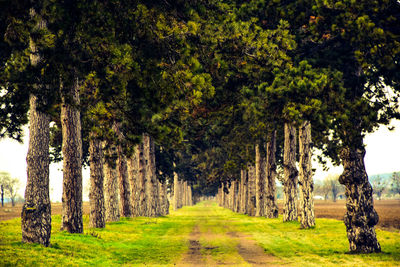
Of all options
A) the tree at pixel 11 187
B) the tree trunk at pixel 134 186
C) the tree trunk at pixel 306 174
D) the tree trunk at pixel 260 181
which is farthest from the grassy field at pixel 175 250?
the tree at pixel 11 187

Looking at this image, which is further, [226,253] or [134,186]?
[134,186]

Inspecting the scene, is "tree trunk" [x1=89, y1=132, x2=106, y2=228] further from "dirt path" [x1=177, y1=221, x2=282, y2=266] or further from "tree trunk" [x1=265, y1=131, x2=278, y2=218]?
"tree trunk" [x1=265, y1=131, x2=278, y2=218]

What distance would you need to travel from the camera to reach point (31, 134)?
49.2 feet

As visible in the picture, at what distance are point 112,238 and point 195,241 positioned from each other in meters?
3.76

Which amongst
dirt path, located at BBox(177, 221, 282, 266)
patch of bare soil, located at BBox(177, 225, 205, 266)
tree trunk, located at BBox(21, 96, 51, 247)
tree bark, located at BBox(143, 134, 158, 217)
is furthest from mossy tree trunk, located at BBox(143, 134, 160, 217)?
tree trunk, located at BBox(21, 96, 51, 247)

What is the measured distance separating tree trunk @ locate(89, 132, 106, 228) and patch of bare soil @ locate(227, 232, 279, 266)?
777 centimetres

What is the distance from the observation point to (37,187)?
14.8m

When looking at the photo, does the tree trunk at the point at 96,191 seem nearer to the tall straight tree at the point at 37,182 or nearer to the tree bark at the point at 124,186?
the tree bark at the point at 124,186

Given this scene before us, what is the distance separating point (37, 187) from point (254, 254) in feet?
25.5

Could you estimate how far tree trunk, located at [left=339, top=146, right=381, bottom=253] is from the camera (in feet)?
51.1

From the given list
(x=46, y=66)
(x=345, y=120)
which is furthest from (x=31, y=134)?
(x=345, y=120)

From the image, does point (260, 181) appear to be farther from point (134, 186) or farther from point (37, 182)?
point (37, 182)

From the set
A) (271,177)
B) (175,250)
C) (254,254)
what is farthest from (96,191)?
(271,177)

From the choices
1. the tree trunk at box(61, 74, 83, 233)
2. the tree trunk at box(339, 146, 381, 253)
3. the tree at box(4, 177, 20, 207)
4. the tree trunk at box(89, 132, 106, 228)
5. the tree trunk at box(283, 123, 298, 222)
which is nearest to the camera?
the tree trunk at box(339, 146, 381, 253)
